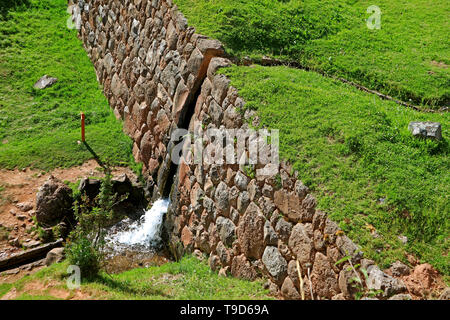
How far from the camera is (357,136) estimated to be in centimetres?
541

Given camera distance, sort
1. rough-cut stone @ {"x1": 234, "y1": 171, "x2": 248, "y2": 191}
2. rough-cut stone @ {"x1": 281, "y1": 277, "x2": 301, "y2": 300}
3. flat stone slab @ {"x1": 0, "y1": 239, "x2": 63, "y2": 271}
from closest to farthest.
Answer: rough-cut stone @ {"x1": 281, "y1": 277, "x2": 301, "y2": 300}
rough-cut stone @ {"x1": 234, "y1": 171, "x2": 248, "y2": 191}
flat stone slab @ {"x1": 0, "y1": 239, "x2": 63, "y2": 271}

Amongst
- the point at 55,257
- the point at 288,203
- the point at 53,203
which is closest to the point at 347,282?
the point at 288,203

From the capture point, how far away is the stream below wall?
711cm

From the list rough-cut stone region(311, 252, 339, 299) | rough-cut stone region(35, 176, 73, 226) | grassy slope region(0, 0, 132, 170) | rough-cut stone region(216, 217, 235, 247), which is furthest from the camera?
grassy slope region(0, 0, 132, 170)

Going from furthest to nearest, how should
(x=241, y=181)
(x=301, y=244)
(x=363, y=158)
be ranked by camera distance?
(x=241, y=181) < (x=363, y=158) < (x=301, y=244)

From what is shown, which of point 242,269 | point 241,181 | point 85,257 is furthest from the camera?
point 241,181

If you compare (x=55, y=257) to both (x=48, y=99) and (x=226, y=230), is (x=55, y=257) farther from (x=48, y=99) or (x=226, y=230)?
(x=48, y=99)

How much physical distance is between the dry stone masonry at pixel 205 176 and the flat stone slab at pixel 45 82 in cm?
113

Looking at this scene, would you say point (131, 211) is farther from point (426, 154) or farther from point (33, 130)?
point (426, 154)

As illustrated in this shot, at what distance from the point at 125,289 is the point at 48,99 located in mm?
6803

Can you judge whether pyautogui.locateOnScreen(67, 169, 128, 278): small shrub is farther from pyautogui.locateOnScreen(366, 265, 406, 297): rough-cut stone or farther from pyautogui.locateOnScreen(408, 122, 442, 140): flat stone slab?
pyautogui.locateOnScreen(408, 122, 442, 140): flat stone slab

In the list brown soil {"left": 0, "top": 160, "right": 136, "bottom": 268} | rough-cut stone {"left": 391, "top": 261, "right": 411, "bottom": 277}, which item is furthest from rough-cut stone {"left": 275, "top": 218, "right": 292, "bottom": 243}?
brown soil {"left": 0, "top": 160, "right": 136, "bottom": 268}

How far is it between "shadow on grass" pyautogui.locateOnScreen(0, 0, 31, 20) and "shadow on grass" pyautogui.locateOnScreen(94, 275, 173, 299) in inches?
405

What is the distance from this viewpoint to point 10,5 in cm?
1303
